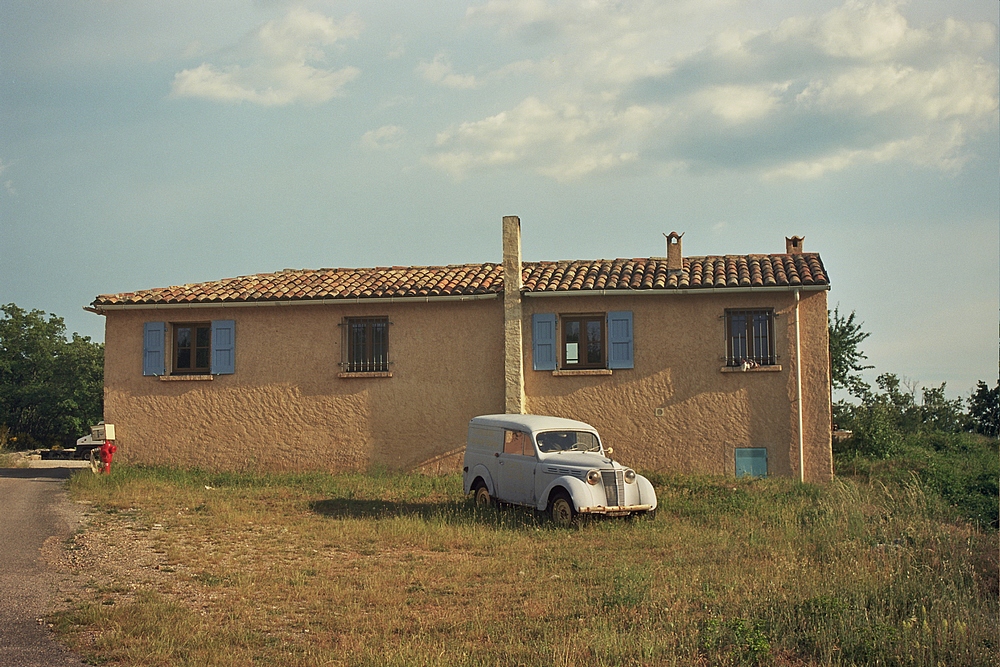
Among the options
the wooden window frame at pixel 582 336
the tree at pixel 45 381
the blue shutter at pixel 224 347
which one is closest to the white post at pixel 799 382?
the wooden window frame at pixel 582 336

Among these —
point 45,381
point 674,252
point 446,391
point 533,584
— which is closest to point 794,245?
point 674,252

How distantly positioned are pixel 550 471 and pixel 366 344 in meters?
6.97

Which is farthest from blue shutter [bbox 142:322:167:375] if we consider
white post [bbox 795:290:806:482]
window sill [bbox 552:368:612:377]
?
white post [bbox 795:290:806:482]

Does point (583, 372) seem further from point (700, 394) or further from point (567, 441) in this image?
point (567, 441)

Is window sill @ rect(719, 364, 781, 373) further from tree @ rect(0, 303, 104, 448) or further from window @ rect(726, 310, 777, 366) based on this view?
tree @ rect(0, 303, 104, 448)

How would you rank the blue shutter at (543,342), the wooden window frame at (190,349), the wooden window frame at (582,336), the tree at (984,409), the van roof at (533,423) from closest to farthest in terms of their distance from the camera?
the van roof at (533,423) → the blue shutter at (543,342) → the wooden window frame at (582,336) → the wooden window frame at (190,349) → the tree at (984,409)

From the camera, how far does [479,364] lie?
18.4 m

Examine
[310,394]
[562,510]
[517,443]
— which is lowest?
[562,510]

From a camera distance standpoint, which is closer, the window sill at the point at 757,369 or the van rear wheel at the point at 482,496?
the van rear wheel at the point at 482,496

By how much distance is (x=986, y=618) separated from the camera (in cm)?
717

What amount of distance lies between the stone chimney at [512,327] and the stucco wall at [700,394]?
545 mm

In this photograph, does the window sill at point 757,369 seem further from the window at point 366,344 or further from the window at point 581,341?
the window at point 366,344

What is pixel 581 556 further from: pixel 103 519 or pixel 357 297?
pixel 357 297

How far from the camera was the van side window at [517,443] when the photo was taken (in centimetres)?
1385
